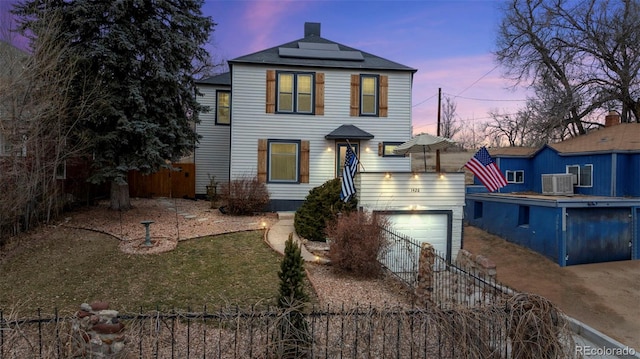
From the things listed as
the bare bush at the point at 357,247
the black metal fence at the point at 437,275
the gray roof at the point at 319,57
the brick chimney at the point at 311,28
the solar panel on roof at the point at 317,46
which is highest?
the brick chimney at the point at 311,28

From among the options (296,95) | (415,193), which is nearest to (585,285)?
(415,193)

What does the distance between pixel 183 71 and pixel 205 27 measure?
1637 millimetres

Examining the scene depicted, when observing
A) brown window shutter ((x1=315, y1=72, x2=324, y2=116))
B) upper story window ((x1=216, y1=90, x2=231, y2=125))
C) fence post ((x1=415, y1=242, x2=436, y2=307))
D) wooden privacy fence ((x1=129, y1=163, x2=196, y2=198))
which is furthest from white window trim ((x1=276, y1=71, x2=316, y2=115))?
fence post ((x1=415, y1=242, x2=436, y2=307))

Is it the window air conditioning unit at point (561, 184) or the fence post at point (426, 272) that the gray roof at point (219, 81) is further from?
the window air conditioning unit at point (561, 184)

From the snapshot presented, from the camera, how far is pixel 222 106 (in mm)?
16797

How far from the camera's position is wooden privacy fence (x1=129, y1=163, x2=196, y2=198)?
616 inches

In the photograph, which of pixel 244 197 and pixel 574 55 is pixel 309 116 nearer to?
pixel 244 197

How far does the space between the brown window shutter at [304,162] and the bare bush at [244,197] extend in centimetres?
189

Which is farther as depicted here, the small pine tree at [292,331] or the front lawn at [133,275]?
the front lawn at [133,275]

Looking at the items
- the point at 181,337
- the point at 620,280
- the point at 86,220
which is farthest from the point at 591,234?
the point at 86,220

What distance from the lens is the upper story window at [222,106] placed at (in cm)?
1669

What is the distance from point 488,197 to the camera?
15.7 m

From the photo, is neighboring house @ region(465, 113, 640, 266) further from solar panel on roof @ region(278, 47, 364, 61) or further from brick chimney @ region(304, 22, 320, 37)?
brick chimney @ region(304, 22, 320, 37)

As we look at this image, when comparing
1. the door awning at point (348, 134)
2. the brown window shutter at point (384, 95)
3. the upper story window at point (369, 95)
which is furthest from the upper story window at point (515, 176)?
the door awning at point (348, 134)
